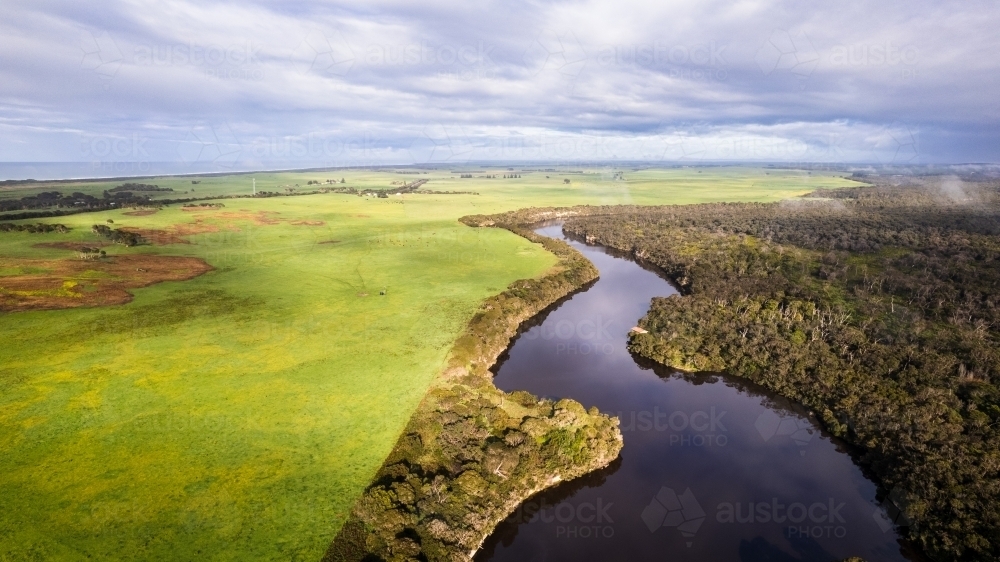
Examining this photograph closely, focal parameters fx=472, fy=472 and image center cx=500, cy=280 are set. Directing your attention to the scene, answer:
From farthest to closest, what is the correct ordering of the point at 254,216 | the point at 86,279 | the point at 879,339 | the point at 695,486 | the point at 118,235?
1. the point at 254,216
2. the point at 118,235
3. the point at 86,279
4. the point at 879,339
5. the point at 695,486

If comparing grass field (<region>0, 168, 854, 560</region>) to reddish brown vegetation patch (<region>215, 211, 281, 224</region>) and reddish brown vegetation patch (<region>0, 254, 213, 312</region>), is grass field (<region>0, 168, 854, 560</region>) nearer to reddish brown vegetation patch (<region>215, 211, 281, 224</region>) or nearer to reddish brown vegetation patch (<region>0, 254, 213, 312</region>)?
reddish brown vegetation patch (<region>0, 254, 213, 312</region>)

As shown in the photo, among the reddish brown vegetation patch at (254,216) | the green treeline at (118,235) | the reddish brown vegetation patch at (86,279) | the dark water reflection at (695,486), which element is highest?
the reddish brown vegetation patch at (254,216)

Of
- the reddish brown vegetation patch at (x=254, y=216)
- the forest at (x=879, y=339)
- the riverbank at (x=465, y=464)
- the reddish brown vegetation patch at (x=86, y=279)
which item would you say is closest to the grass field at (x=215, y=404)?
the riverbank at (x=465, y=464)

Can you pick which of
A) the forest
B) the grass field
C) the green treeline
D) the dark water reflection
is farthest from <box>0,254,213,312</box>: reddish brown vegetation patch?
the forest

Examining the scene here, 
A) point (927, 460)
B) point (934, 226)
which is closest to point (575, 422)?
point (927, 460)

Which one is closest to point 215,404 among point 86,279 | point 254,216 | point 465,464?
point 465,464

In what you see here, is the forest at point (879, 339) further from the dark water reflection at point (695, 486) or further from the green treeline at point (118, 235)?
the green treeline at point (118, 235)

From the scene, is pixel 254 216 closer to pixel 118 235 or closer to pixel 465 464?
pixel 118 235
